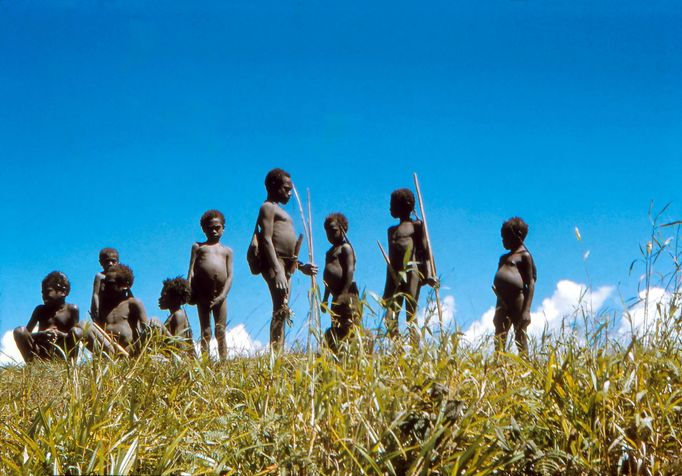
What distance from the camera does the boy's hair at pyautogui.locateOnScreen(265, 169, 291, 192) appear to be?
769 centimetres

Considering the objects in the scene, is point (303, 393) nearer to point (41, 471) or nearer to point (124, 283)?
point (41, 471)

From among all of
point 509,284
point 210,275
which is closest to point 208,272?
point 210,275

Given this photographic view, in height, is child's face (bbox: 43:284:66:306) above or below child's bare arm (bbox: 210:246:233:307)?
below

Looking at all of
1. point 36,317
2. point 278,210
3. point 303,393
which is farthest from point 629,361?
point 36,317

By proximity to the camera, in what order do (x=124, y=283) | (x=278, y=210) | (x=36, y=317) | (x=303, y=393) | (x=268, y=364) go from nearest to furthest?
1. (x=303, y=393)
2. (x=268, y=364)
3. (x=278, y=210)
4. (x=124, y=283)
5. (x=36, y=317)

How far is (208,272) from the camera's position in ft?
26.0

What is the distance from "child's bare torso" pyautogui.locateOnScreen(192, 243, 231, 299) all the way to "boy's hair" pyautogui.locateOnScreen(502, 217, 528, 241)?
10.4 ft

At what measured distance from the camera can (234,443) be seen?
118 inches

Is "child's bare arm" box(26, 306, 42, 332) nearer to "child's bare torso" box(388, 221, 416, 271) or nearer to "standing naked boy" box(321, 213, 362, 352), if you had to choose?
"standing naked boy" box(321, 213, 362, 352)

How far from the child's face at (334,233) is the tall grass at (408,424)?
4518mm

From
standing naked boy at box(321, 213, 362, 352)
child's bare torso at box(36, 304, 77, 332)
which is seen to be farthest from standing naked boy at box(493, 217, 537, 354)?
child's bare torso at box(36, 304, 77, 332)

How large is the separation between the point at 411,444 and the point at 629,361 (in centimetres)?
111

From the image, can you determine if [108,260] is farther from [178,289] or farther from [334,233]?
[334,233]

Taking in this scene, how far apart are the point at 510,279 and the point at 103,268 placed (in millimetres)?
5521
